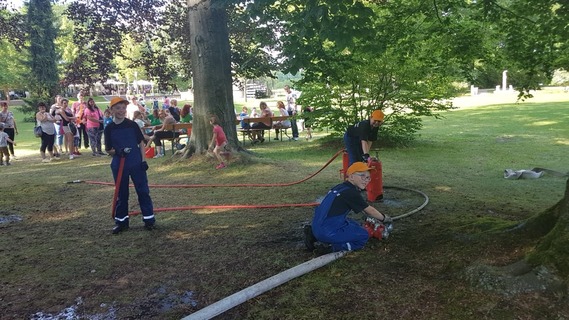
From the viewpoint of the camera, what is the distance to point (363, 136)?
686 cm

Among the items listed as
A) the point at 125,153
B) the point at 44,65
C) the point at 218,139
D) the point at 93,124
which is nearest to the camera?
the point at 125,153

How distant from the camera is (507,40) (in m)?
6.70

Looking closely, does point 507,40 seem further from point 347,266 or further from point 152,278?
point 152,278

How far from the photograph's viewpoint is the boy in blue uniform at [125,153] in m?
5.83

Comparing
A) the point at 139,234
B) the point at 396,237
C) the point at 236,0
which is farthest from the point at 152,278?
the point at 236,0

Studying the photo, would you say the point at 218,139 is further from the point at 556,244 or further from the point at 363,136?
the point at 556,244

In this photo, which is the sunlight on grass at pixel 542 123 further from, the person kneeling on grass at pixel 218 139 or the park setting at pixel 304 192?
the person kneeling on grass at pixel 218 139

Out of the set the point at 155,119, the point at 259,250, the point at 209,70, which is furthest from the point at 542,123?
the point at 259,250

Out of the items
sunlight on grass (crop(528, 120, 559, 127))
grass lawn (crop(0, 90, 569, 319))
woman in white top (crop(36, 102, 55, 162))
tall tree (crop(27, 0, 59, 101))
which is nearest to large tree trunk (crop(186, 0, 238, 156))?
grass lawn (crop(0, 90, 569, 319))

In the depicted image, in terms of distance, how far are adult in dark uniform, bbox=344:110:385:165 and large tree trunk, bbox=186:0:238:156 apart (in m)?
4.68

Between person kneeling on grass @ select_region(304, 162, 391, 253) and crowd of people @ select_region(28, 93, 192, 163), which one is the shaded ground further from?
crowd of people @ select_region(28, 93, 192, 163)

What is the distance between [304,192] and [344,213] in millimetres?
3606

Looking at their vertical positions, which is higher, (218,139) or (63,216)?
(218,139)

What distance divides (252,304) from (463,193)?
5214mm
